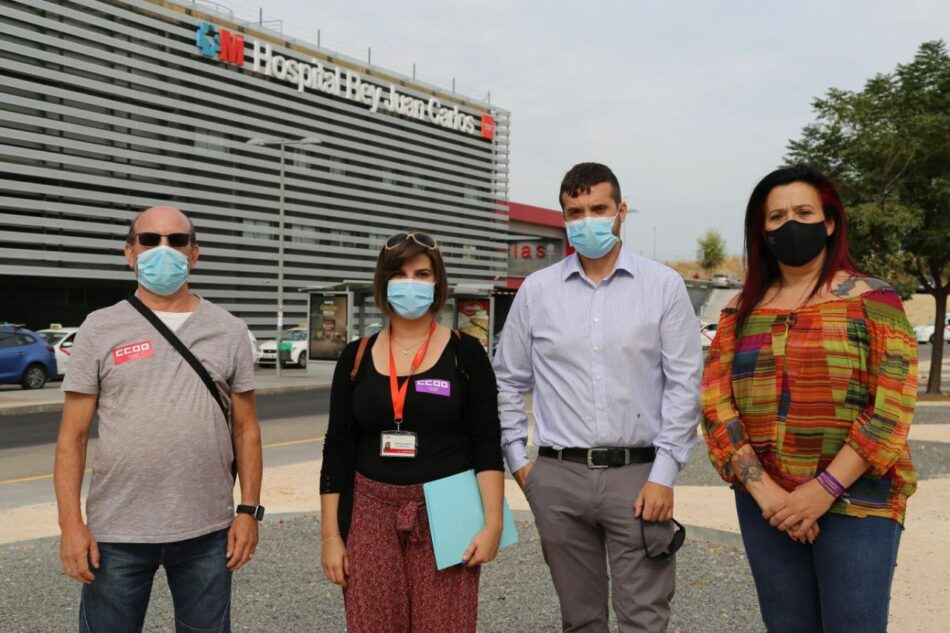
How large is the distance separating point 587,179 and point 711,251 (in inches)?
3611

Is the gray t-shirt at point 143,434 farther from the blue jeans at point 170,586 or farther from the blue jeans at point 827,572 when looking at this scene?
the blue jeans at point 827,572

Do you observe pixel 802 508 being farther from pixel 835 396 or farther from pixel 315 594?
pixel 315 594

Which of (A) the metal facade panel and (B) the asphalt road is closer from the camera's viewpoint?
(B) the asphalt road

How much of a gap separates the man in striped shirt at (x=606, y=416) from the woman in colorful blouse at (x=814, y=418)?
0.34 m

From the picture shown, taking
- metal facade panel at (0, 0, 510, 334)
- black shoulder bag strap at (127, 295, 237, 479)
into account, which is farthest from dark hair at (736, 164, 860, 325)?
metal facade panel at (0, 0, 510, 334)

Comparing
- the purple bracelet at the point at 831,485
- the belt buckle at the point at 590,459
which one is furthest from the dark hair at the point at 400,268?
the purple bracelet at the point at 831,485

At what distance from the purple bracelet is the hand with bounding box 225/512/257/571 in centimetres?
180

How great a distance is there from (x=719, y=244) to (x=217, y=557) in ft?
310

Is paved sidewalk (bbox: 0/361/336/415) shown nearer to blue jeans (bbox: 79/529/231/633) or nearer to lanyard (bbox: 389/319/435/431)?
blue jeans (bbox: 79/529/231/633)

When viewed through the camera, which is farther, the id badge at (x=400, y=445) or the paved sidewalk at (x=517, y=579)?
the paved sidewalk at (x=517, y=579)

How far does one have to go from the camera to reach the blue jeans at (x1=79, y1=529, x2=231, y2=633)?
9.28ft

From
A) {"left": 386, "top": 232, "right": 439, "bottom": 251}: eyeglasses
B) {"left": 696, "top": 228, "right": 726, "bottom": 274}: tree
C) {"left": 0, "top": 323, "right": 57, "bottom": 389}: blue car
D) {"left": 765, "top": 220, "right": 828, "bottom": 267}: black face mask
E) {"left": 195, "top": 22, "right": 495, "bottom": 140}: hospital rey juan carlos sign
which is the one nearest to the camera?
{"left": 765, "top": 220, "right": 828, "bottom": 267}: black face mask

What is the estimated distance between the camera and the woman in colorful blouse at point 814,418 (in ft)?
8.48

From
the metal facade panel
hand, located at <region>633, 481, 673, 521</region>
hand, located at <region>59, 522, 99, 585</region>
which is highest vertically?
the metal facade panel
